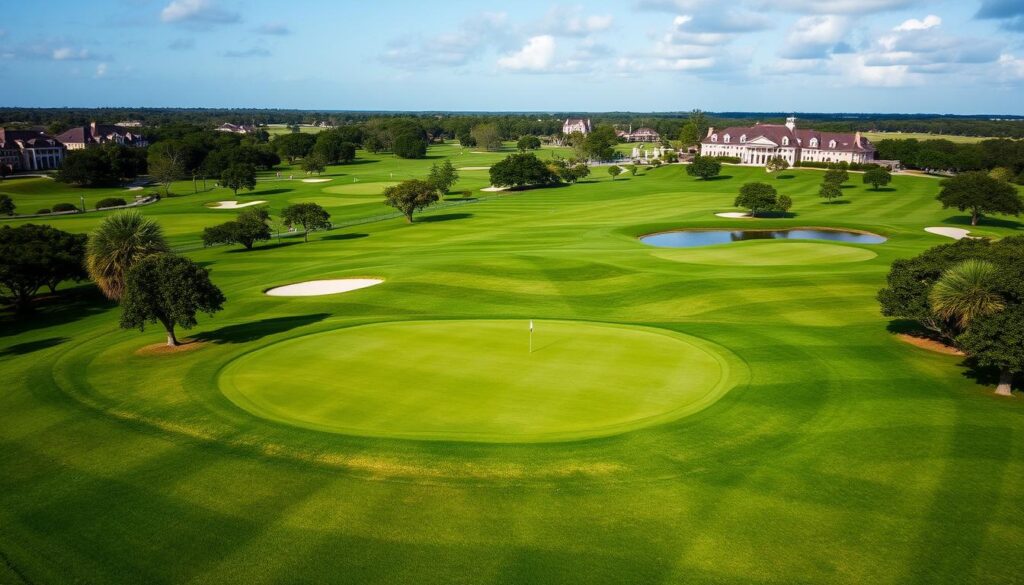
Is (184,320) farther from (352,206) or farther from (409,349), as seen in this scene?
(352,206)

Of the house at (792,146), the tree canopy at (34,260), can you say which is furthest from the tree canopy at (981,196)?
the tree canopy at (34,260)

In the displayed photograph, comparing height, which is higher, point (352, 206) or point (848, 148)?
point (848, 148)

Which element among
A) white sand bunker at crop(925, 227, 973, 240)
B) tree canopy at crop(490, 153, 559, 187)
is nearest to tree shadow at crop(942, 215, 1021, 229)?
white sand bunker at crop(925, 227, 973, 240)

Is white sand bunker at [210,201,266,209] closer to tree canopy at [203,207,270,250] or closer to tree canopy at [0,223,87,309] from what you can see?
tree canopy at [203,207,270,250]

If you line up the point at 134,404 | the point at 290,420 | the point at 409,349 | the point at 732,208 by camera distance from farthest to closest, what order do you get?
the point at 732,208 → the point at 409,349 → the point at 134,404 → the point at 290,420

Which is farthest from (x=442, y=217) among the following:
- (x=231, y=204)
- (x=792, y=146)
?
(x=792, y=146)

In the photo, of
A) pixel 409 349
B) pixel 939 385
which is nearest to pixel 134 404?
pixel 409 349
